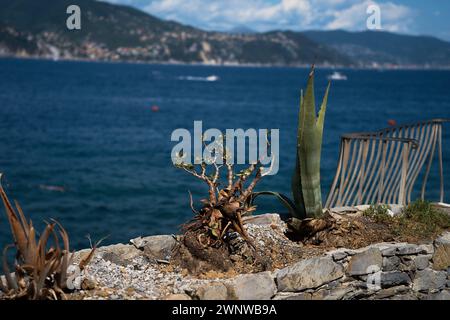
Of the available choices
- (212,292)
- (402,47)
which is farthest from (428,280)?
(402,47)

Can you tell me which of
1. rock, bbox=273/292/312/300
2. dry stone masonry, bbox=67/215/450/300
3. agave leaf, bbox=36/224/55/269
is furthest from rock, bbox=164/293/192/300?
agave leaf, bbox=36/224/55/269

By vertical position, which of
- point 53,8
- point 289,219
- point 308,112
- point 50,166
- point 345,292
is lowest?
point 50,166

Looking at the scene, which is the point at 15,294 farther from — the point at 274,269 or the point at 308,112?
the point at 308,112

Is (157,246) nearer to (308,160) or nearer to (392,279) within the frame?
(308,160)

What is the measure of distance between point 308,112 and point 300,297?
2.10 m

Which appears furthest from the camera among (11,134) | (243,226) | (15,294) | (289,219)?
(11,134)

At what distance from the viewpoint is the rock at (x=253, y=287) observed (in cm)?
527

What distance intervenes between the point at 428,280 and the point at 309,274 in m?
1.42

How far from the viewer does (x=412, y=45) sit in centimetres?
17838

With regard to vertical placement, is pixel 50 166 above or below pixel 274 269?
below

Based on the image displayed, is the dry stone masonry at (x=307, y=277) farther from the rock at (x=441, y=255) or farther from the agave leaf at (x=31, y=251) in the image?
the agave leaf at (x=31, y=251)

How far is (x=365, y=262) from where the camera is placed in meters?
5.91

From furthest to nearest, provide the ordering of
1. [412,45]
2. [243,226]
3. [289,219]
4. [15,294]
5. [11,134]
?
[412,45] < [11,134] < [289,219] < [243,226] < [15,294]
